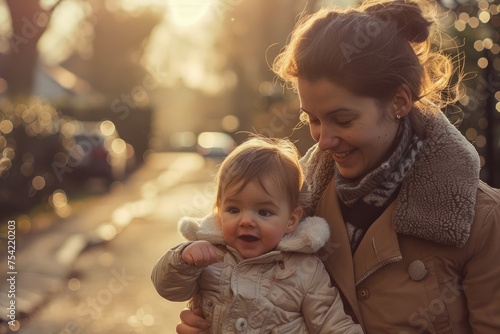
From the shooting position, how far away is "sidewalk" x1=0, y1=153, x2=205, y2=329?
920 centimetres

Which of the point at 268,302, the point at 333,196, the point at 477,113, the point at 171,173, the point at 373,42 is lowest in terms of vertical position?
the point at 171,173

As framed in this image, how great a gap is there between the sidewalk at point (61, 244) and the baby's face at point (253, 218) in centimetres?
540

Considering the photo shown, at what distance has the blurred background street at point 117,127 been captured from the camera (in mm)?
6684

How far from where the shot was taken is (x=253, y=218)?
9.74 ft

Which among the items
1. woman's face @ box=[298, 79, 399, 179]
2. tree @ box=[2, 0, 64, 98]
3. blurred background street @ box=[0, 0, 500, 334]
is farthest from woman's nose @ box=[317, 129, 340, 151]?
tree @ box=[2, 0, 64, 98]

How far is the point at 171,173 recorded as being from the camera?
33406 millimetres

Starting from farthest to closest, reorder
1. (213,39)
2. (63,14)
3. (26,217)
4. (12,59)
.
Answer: (213,39) → (63,14) → (12,59) → (26,217)

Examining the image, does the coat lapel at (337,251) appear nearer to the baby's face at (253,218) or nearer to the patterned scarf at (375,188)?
the patterned scarf at (375,188)

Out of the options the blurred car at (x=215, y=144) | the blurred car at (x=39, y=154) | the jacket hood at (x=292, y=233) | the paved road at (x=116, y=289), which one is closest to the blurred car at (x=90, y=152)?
the blurred car at (x=39, y=154)

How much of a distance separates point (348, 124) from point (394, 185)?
0.29 meters

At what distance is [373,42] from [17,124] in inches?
533

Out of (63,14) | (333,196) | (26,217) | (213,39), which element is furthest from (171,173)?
(333,196)

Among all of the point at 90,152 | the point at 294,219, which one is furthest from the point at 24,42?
the point at 294,219

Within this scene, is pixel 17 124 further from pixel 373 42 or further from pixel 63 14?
pixel 373 42
